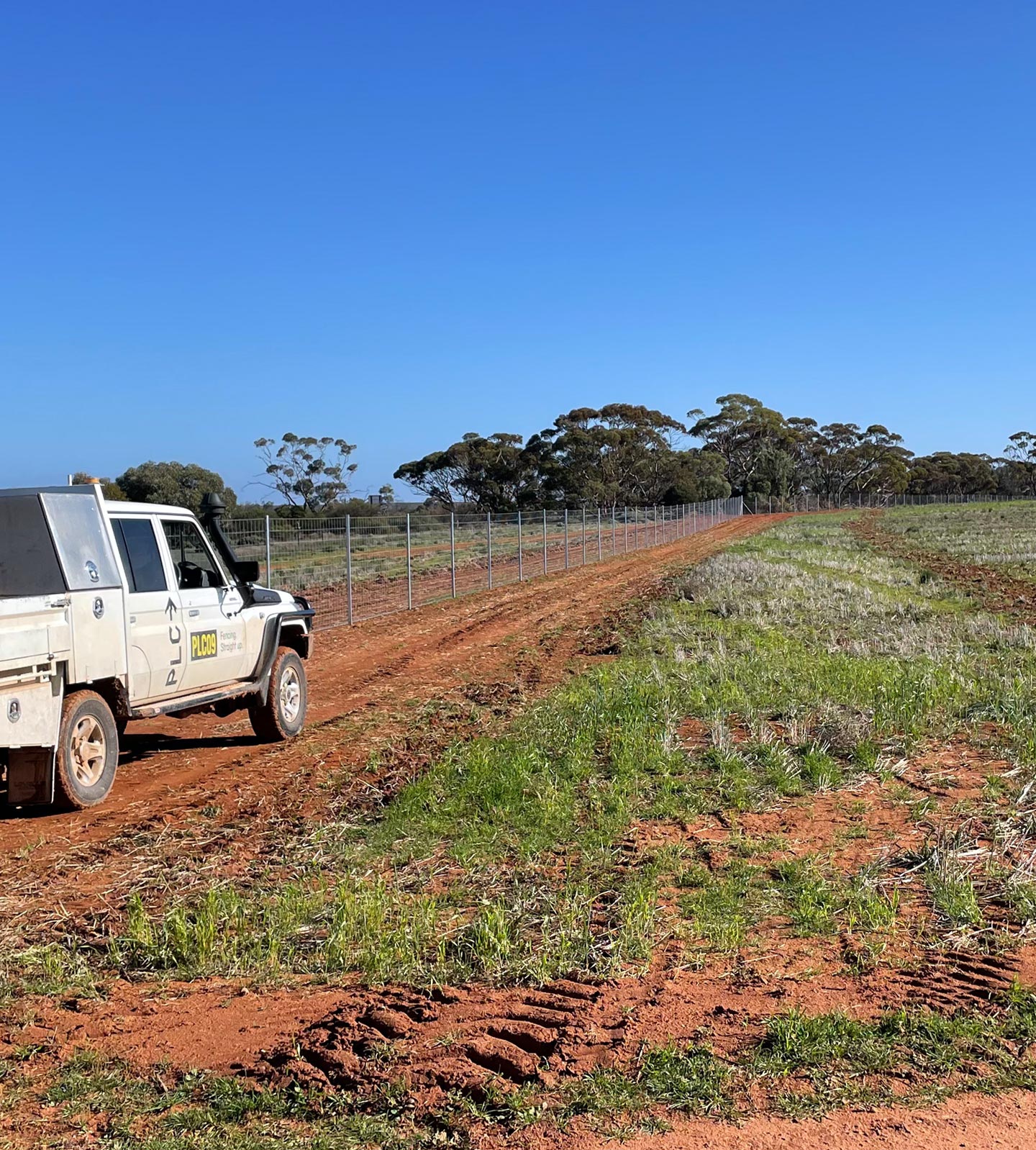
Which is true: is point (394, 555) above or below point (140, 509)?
below

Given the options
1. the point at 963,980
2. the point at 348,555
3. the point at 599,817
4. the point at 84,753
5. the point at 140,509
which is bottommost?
the point at 963,980

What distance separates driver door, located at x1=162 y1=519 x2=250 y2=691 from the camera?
884 centimetres

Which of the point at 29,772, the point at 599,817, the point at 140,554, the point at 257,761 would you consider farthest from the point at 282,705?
the point at 599,817

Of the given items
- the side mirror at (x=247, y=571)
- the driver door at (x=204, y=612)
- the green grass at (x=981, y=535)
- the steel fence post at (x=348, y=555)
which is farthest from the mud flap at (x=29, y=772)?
the green grass at (x=981, y=535)

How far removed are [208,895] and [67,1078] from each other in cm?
169

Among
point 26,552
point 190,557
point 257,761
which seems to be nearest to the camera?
point 26,552

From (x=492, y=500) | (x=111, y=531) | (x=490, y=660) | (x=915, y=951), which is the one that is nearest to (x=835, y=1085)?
(x=915, y=951)

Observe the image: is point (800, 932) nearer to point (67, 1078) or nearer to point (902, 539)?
point (67, 1078)

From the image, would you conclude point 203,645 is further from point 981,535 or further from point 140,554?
point 981,535

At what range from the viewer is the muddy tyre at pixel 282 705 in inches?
398

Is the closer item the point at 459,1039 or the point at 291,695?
the point at 459,1039

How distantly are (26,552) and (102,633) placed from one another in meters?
0.73

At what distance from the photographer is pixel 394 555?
26719mm

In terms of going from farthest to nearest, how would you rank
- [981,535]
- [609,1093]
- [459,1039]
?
[981,535], [459,1039], [609,1093]
